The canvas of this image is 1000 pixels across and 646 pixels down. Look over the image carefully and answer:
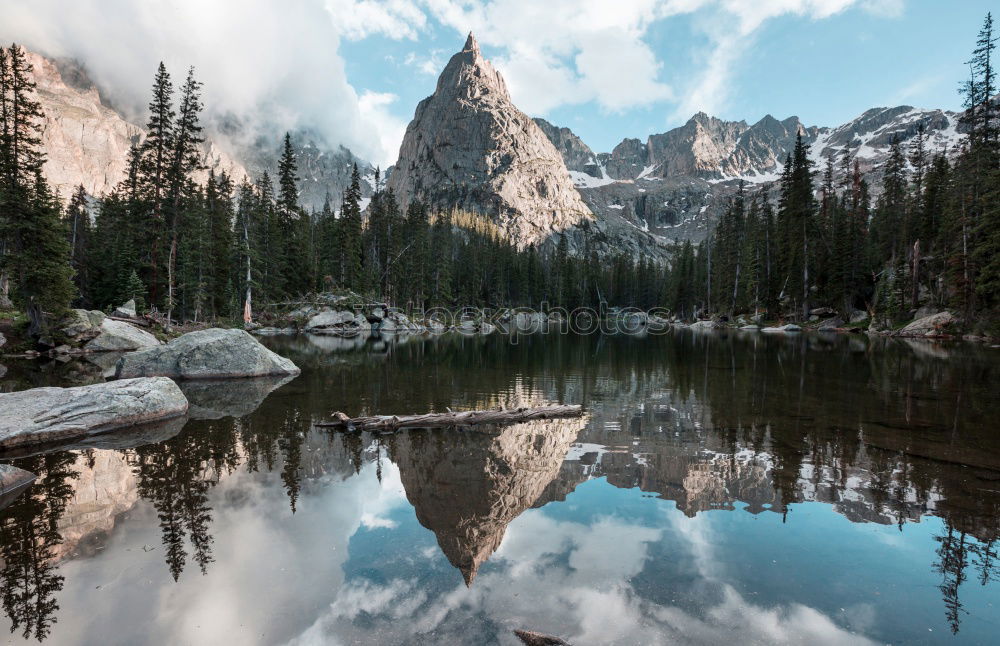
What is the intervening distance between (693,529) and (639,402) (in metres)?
9.17

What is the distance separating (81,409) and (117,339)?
19136mm

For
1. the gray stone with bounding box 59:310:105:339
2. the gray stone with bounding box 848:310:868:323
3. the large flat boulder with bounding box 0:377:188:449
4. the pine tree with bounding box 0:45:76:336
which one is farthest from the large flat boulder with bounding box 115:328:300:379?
the gray stone with bounding box 848:310:868:323

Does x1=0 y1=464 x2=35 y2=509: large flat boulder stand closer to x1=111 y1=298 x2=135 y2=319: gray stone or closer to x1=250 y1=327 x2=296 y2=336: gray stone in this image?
x1=111 y1=298 x2=135 y2=319: gray stone

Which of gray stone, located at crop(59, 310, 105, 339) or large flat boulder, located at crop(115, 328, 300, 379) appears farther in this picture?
gray stone, located at crop(59, 310, 105, 339)

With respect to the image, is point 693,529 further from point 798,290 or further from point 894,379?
point 798,290

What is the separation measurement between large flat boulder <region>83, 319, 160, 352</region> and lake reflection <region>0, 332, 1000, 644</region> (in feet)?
61.3

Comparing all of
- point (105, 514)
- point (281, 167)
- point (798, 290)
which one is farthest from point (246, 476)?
point (798, 290)

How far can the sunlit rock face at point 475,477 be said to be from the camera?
6284 mm

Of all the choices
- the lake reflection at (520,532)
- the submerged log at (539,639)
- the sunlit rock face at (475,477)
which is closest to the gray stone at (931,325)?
the lake reflection at (520,532)

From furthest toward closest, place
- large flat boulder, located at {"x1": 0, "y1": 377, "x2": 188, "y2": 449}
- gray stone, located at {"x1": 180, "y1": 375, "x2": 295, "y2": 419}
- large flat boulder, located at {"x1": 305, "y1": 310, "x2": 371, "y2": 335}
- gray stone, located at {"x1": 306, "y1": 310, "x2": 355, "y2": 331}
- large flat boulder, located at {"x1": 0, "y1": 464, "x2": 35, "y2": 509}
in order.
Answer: gray stone, located at {"x1": 306, "y1": 310, "x2": 355, "y2": 331}, large flat boulder, located at {"x1": 305, "y1": 310, "x2": 371, "y2": 335}, gray stone, located at {"x1": 180, "y1": 375, "x2": 295, "y2": 419}, large flat boulder, located at {"x1": 0, "y1": 377, "x2": 188, "y2": 449}, large flat boulder, located at {"x1": 0, "y1": 464, "x2": 35, "y2": 509}

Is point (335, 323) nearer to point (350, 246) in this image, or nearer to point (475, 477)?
point (350, 246)

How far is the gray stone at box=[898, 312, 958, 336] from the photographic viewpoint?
38281 millimetres

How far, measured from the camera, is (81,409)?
34.4ft

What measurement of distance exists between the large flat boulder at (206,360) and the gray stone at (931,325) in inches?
1994
